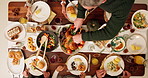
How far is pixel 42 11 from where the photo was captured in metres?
2.26

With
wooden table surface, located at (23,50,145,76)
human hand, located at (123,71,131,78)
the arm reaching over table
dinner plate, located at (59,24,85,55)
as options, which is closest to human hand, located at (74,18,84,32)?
dinner plate, located at (59,24,85,55)

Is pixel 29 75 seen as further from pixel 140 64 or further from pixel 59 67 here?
pixel 140 64

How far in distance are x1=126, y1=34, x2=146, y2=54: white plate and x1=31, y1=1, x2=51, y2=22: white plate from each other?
3.77 feet

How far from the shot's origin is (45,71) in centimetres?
222

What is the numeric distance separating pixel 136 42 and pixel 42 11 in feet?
4.37

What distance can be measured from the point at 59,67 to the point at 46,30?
53 centimetres

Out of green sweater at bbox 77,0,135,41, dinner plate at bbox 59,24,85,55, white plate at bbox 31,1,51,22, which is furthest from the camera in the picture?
white plate at bbox 31,1,51,22

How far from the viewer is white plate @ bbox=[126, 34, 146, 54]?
2154 mm

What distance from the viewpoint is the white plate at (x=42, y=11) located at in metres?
2.23

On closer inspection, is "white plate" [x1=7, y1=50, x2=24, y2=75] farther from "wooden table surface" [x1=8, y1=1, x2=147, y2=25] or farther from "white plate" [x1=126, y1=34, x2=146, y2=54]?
"white plate" [x1=126, y1=34, x2=146, y2=54]

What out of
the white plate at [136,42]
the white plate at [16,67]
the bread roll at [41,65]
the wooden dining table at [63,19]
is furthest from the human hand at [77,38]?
the white plate at [16,67]

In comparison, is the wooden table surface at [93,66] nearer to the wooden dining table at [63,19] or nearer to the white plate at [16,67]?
the wooden dining table at [63,19]

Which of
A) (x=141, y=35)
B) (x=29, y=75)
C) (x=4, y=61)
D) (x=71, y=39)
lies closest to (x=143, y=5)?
(x=141, y=35)

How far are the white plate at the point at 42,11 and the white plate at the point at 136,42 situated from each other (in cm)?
115
